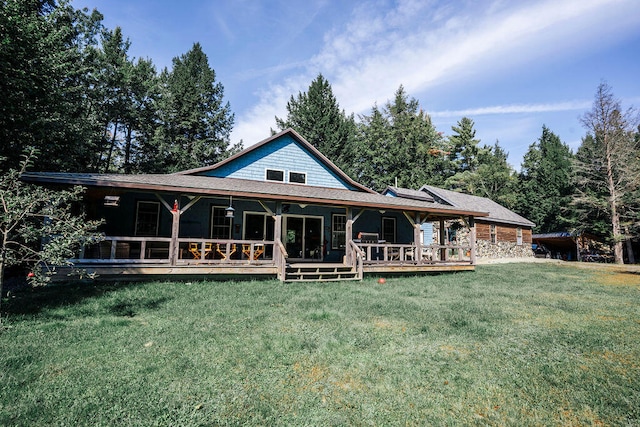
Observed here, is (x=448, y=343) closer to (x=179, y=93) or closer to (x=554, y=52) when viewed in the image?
(x=554, y=52)

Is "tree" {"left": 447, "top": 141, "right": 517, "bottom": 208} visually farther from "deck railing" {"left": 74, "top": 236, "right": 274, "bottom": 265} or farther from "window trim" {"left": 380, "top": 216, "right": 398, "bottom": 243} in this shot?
"deck railing" {"left": 74, "top": 236, "right": 274, "bottom": 265}

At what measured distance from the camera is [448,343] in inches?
190

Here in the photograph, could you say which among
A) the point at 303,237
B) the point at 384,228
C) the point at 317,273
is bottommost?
the point at 317,273

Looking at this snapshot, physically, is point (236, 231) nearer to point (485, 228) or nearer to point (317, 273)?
point (317, 273)

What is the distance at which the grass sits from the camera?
303 centimetres

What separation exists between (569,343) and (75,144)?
20.4 meters

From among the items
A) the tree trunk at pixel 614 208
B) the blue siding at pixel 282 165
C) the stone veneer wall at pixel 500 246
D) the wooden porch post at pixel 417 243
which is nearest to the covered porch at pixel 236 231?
the wooden porch post at pixel 417 243

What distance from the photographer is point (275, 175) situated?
14.8m

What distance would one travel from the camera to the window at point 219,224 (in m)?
12.6

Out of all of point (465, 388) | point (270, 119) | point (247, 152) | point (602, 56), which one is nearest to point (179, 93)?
point (270, 119)

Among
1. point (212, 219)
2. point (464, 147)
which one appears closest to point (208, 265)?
point (212, 219)

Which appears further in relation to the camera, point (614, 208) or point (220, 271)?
point (614, 208)

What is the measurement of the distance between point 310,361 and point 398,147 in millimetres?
32897

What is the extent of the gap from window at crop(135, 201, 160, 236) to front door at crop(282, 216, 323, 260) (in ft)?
16.9
